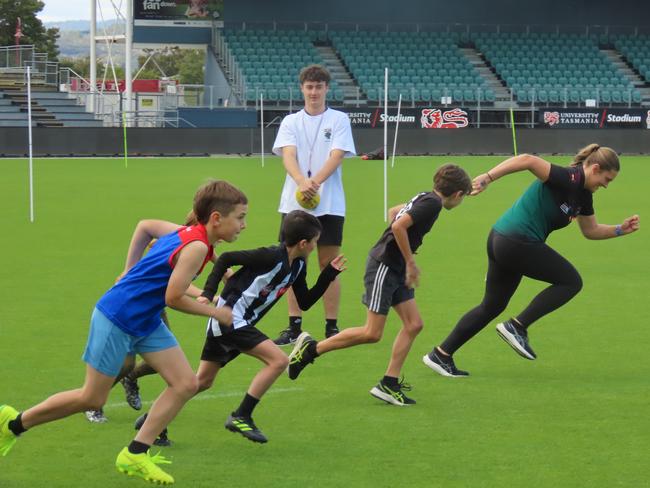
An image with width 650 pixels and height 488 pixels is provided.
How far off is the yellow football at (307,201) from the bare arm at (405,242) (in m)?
2.26

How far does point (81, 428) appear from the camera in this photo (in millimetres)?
6711

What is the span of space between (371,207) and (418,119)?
64.0 feet

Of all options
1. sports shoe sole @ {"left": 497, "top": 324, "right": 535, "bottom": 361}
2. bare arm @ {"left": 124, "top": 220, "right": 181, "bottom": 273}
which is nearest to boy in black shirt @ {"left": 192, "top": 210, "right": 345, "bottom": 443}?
bare arm @ {"left": 124, "top": 220, "right": 181, "bottom": 273}

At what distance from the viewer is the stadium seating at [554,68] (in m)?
44.8

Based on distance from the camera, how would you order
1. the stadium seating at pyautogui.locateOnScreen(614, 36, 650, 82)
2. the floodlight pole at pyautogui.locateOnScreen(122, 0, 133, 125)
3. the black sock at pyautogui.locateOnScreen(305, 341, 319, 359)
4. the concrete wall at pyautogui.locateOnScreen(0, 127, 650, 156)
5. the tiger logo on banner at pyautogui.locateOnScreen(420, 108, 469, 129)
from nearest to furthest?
the black sock at pyautogui.locateOnScreen(305, 341, 319, 359) → the concrete wall at pyautogui.locateOnScreen(0, 127, 650, 156) → the tiger logo on banner at pyautogui.locateOnScreen(420, 108, 469, 129) → the floodlight pole at pyautogui.locateOnScreen(122, 0, 133, 125) → the stadium seating at pyautogui.locateOnScreen(614, 36, 650, 82)

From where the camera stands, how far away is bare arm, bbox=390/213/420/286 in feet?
23.5

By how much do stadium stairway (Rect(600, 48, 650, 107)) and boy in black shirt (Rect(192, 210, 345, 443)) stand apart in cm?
4091

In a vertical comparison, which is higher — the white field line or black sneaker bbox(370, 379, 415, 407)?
black sneaker bbox(370, 379, 415, 407)

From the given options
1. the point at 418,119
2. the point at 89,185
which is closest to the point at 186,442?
the point at 89,185

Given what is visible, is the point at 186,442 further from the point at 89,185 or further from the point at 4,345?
the point at 89,185

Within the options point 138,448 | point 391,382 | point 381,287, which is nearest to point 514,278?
point 381,287

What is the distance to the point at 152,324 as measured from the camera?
559 cm

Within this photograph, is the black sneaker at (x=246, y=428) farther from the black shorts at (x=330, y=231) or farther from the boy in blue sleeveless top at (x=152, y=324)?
the black shorts at (x=330, y=231)

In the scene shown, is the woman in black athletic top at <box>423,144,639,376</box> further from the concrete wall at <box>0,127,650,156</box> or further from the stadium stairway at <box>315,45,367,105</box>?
the stadium stairway at <box>315,45,367,105</box>
